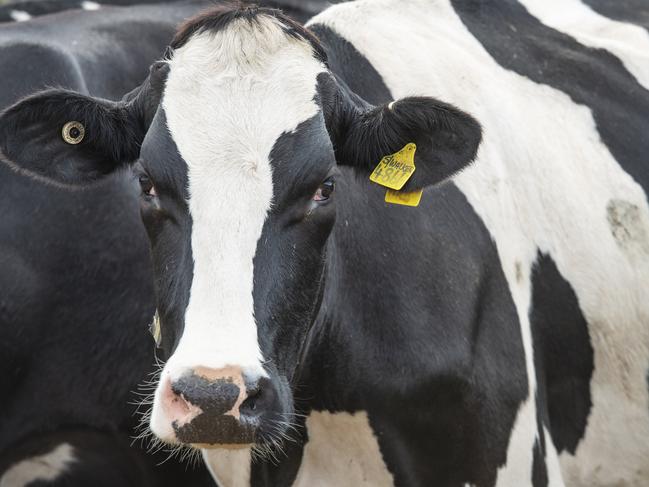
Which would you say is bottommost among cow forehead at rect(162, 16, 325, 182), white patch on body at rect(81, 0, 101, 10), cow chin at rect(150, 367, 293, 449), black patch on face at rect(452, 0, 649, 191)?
white patch on body at rect(81, 0, 101, 10)

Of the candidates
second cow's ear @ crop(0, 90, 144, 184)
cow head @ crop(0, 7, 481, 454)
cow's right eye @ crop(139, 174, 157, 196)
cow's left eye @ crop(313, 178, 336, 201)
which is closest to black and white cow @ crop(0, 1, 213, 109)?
Result: second cow's ear @ crop(0, 90, 144, 184)

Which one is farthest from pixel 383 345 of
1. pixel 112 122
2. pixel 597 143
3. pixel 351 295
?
pixel 597 143

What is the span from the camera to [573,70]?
557 cm

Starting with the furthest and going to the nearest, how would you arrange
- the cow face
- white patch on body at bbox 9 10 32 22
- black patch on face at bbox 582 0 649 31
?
white patch on body at bbox 9 10 32 22 < black patch on face at bbox 582 0 649 31 < the cow face

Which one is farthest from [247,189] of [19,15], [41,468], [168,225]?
[19,15]

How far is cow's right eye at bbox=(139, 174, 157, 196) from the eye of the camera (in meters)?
3.95

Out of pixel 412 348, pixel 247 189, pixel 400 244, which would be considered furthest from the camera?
pixel 400 244

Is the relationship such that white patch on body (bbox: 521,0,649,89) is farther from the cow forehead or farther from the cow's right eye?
the cow's right eye

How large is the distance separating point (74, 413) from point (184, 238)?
2.17m

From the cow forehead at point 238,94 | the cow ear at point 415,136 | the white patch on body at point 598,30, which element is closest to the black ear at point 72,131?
the cow forehead at point 238,94

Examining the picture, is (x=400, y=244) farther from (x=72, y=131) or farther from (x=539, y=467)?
(x=72, y=131)

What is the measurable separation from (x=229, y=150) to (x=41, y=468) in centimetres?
263

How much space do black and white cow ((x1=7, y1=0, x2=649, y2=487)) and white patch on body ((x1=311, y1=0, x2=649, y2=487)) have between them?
0.01 m

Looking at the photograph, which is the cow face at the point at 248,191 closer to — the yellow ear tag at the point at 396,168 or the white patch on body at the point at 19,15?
the yellow ear tag at the point at 396,168
